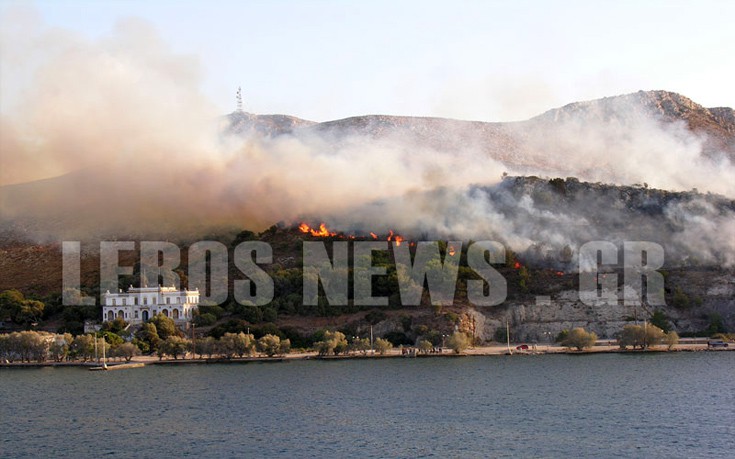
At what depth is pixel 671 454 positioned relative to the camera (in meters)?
65.4

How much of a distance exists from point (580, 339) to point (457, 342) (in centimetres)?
1550

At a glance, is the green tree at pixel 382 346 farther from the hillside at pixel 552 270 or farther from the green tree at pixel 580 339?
the green tree at pixel 580 339

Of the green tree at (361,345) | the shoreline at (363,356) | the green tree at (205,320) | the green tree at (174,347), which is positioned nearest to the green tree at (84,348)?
the shoreline at (363,356)

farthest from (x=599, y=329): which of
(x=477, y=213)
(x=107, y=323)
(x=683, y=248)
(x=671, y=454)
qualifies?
(x=671, y=454)

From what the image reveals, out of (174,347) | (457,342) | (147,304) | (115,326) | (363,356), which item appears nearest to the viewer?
(457,342)

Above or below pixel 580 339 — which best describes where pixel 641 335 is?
above

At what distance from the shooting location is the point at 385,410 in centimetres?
8575

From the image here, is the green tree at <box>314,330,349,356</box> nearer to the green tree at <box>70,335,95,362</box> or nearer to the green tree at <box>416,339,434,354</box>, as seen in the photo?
the green tree at <box>416,339,434,354</box>

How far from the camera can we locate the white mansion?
518 feet

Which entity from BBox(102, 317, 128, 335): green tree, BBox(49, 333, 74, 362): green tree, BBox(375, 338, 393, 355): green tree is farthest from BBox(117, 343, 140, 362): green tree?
BBox(375, 338, 393, 355): green tree

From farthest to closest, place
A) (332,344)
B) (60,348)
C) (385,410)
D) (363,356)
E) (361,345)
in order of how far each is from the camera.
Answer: (60,348), (361,345), (363,356), (332,344), (385,410)

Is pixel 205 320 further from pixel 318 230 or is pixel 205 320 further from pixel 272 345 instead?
pixel 318 230

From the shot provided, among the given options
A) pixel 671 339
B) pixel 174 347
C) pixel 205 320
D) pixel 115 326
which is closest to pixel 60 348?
pixel 115 326

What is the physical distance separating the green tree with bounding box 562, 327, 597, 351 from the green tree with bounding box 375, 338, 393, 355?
22813 mm
